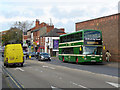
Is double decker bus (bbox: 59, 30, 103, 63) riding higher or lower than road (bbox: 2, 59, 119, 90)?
higher

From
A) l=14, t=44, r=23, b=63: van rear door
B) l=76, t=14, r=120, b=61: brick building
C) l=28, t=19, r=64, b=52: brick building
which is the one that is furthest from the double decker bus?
l=28, t=19, r=64, b=52: brick building

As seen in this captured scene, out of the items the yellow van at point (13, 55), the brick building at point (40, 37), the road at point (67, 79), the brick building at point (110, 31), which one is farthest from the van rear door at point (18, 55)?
the brick building at point (40, 37)

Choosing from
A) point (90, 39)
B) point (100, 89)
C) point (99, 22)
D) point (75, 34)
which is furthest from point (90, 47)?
point (100, 89)

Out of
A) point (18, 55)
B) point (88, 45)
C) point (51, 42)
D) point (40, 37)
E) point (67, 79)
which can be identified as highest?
point (40, 37)

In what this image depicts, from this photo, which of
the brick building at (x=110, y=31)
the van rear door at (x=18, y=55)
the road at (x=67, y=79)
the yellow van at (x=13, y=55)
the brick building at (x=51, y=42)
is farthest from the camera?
the brick building at (x=51, y=42)

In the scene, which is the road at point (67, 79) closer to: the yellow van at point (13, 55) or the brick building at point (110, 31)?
the yellow van at point (13, 55)

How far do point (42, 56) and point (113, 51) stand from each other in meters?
12.9

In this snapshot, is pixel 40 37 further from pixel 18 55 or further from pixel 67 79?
pixel 67 79

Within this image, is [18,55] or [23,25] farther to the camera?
[23,25]

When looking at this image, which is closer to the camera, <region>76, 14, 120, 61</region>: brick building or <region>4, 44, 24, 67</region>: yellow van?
<region>4, 44, 24, 67</region>: yellow van

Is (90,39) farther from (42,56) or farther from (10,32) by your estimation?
(10,32)

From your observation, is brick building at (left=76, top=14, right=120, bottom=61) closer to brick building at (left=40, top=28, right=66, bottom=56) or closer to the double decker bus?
the double decker bus

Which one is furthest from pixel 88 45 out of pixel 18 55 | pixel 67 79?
pixel 67 79

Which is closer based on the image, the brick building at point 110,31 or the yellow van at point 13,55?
the yellow van at point 13,55
